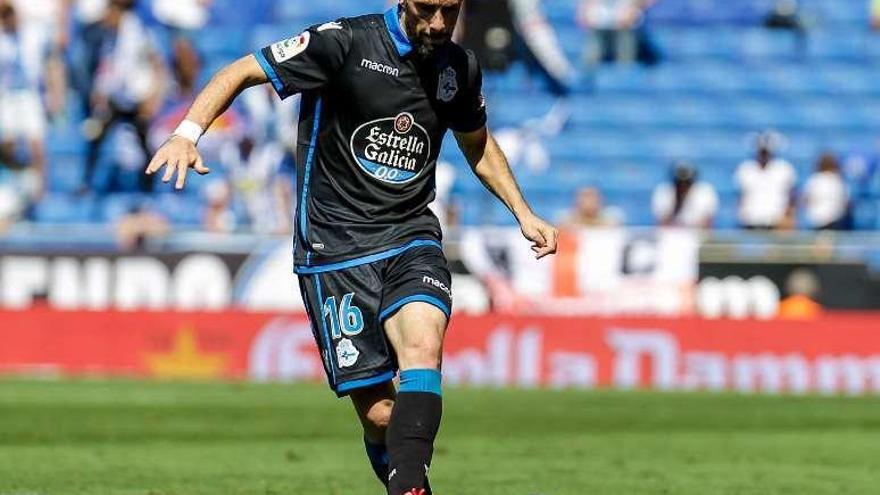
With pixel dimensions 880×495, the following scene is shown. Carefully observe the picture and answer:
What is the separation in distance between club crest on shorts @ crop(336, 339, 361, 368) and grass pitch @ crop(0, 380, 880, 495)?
1932mm

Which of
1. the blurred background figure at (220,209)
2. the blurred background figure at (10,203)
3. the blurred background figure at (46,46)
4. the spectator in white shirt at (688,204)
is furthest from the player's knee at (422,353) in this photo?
the blurred background figure at (46,46)

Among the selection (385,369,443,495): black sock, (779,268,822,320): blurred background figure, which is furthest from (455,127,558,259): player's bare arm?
(779,268,822,320): blurred background figure

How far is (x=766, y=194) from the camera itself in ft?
69.0

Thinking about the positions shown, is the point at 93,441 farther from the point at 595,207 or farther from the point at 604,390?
the point at 595,207

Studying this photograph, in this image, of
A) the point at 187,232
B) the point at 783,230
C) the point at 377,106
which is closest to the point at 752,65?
the point at 783,230

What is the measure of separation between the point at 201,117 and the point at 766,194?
15071 mm

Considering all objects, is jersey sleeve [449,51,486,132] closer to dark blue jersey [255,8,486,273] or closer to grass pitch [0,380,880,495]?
dark blue jersey [255,8,486,273]

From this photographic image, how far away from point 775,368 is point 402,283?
13.1m

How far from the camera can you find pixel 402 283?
23.2 feet

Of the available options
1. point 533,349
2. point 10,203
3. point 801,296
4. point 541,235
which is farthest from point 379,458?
point 10,203

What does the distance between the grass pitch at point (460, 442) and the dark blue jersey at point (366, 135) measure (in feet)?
7.04

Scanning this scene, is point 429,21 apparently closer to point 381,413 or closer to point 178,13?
point 381,413

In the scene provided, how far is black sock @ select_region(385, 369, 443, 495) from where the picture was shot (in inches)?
265

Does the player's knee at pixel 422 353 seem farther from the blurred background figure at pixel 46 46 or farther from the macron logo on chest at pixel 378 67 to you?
the blurred background figure at pixel 46 46
